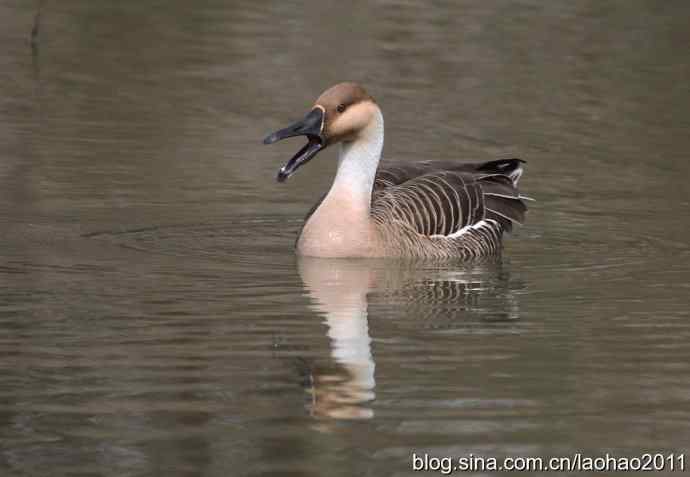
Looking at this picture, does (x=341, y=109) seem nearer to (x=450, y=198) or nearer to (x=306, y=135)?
(x=306, y=135)

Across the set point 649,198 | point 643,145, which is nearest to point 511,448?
point 649,198

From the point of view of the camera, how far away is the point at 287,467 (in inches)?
304

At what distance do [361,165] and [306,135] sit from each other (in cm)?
84

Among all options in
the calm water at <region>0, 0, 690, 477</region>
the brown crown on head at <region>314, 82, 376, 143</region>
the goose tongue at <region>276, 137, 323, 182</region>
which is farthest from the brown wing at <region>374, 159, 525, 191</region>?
the goose tongue at <region>276, 137, 323, 182</region>

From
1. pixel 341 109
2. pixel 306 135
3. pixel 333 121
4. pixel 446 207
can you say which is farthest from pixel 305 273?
pixel 446 207

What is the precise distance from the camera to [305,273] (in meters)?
12.7

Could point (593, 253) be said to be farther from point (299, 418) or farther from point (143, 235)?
point (299, 418)

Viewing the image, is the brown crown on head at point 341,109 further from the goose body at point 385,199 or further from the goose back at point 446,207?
the goose back at point 446,207

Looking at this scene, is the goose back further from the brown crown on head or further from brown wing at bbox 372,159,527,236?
the brown crown on head

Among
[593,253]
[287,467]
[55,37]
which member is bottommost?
[55,37]

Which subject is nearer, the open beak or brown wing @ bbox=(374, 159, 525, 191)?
the open beak

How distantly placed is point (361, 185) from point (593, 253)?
6.03ft

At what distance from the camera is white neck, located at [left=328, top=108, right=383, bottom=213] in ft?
44.0

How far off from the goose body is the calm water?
0.26m
